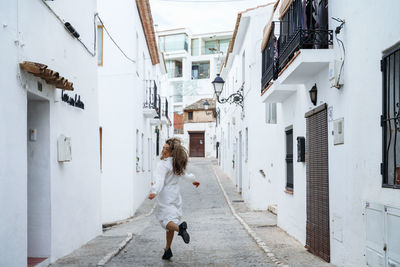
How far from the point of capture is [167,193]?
7.14 m

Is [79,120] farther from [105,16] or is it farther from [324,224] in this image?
[105,16]

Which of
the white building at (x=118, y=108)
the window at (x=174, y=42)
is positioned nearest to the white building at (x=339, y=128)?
the white building at (x=118, y=108)

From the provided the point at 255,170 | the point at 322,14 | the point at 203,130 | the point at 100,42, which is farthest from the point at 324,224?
the point at 203,130

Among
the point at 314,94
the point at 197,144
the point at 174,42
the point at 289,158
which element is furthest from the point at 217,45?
the point at 314,94

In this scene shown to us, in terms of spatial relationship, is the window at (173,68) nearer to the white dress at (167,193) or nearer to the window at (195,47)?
the window at (195,47)

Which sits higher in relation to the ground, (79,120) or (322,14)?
(322,14)

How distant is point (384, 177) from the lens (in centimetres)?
514

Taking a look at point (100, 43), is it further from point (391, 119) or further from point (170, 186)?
point (391, 119)

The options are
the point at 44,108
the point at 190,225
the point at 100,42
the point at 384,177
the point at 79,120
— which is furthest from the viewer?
the point at 100,42

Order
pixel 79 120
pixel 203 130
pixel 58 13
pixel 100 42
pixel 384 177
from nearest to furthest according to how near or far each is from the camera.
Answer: pixel 384 177, pixel 58 13, pixel 79 120, pixel 100 42, pixel 203 130

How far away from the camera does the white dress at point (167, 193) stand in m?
6.99

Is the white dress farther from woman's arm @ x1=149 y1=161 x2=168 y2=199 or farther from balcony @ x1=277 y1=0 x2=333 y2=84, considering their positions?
balcony @ x1=277 y1=0 x2=333 y2=84

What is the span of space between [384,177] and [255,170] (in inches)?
401

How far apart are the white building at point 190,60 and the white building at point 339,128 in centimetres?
4406
